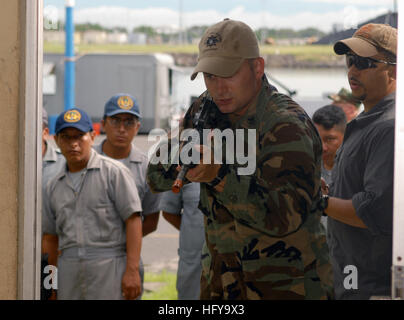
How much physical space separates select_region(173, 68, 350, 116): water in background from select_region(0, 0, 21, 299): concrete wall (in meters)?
0.63

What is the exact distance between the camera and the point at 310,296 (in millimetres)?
2092

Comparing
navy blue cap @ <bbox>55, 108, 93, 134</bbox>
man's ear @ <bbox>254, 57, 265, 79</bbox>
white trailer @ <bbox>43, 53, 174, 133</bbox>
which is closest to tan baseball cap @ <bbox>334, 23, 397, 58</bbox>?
man's ear @ <bbox>254, 57, 265, 79</bbox>

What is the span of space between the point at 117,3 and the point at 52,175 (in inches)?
29.3

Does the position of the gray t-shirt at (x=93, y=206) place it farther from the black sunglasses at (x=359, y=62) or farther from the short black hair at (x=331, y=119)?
the black sunglasses at (x=359, y=62)

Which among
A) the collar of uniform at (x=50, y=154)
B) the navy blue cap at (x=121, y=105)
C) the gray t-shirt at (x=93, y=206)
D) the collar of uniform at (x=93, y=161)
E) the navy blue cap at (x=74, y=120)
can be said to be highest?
the navy blue cap at (x=121, y=105)

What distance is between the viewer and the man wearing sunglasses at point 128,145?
97.1 inches

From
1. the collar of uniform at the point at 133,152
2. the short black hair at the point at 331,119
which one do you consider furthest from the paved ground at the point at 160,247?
the short black hair at the point at 331,119

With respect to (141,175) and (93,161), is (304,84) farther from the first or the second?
(93,161)

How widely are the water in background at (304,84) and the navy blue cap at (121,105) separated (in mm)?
236

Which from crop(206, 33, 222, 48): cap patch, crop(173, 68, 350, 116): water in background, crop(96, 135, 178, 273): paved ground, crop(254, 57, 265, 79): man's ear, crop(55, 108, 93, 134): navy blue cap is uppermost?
crop(206, 33, 222, 48): cap patch

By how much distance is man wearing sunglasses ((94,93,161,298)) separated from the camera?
97.1 inches

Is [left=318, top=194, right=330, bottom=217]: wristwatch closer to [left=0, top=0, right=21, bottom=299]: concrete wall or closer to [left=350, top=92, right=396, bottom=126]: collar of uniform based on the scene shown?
[left=350, top=92, right=396, bottom=126]: collar of uniform

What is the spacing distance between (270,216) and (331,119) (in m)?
0.45
